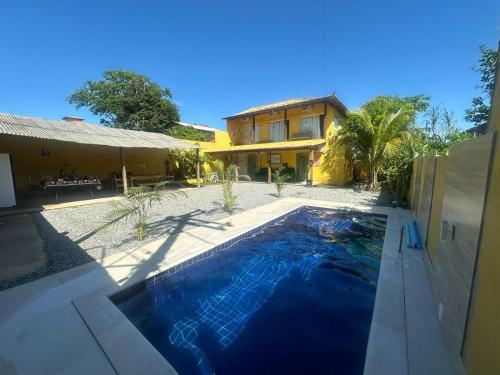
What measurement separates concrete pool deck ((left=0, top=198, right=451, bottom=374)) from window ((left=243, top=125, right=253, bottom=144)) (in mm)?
17721

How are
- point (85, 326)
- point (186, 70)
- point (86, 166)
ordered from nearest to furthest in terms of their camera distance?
point (85, 326) → point (86, 166) → point (186, 70)

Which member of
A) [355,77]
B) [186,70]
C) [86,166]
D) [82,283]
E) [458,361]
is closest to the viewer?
[458,361]

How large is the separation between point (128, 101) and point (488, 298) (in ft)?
105

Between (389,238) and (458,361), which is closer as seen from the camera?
(458,361)

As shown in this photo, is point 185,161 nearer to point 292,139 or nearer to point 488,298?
point 292,139

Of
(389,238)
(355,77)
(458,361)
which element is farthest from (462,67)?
(458,361)

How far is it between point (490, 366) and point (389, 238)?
15.1ft

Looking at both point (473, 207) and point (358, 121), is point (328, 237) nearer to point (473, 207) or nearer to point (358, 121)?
point (473, 207)

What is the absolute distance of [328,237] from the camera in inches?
261

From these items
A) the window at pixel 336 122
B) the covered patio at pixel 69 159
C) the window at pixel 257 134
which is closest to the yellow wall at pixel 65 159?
the covered patio at pixel 69 159

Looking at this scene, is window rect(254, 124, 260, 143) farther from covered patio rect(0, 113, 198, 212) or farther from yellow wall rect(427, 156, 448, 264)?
yellow wall rect(427, 156, 448, 264)

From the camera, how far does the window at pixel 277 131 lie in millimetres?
19031

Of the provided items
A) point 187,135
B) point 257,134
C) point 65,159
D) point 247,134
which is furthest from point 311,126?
point 65,159

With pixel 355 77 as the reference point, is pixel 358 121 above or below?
below
